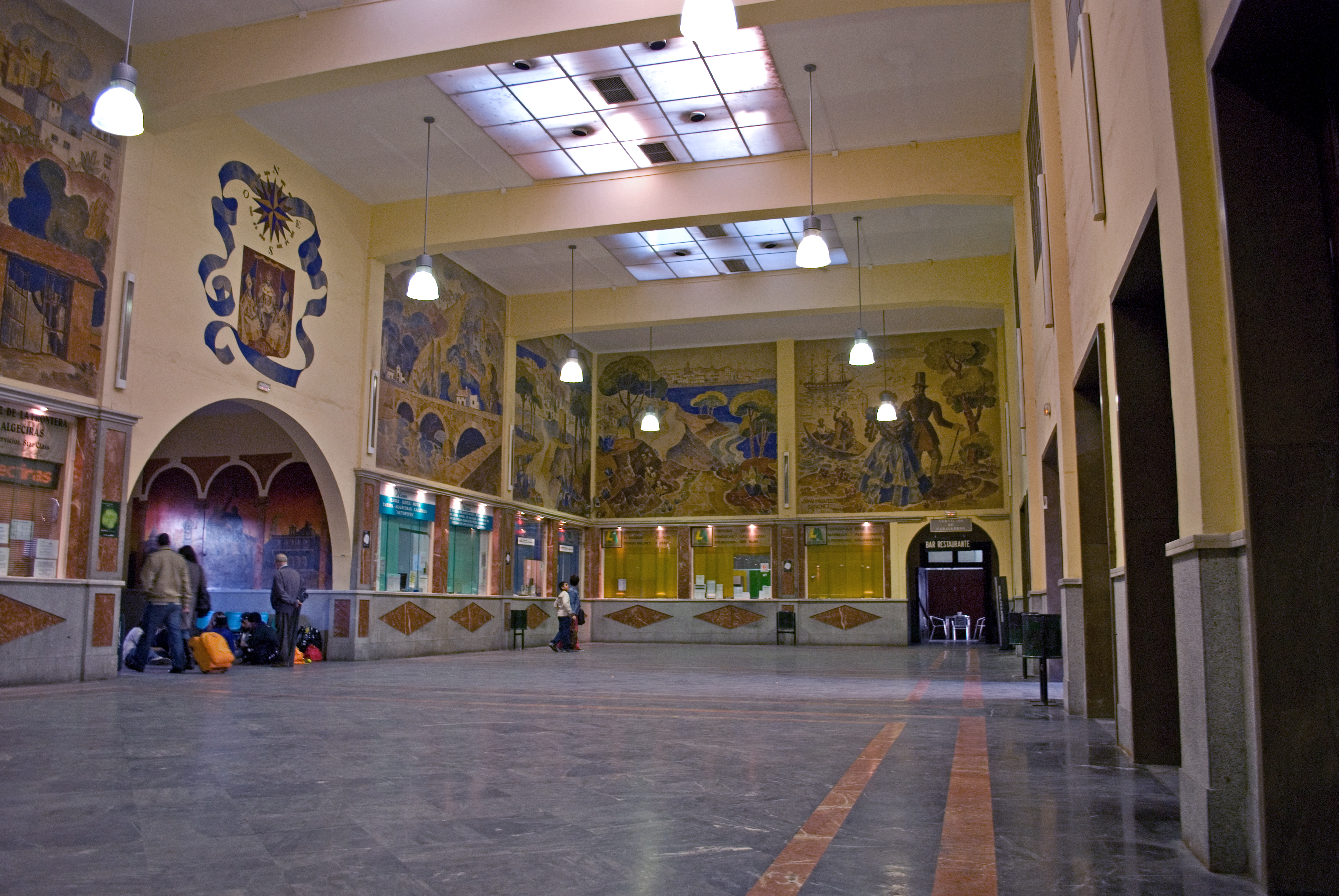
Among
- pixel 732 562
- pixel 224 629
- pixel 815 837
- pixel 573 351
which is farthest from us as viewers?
pixel 732 562

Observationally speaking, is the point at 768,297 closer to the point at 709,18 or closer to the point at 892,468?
the point at 892,468

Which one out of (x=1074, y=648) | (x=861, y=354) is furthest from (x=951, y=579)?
(x=1074, y=648)

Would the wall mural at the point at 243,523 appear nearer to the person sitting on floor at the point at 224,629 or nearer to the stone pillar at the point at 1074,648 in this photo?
the person sitting on floor at the point at 224,629

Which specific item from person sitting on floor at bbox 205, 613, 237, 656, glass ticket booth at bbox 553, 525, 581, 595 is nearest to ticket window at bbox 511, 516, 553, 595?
glass ticket booth at bbox 553, 525, 581, 595

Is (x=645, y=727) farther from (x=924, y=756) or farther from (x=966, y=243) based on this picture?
(x=966, y=243)

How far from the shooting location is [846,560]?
2394 cm

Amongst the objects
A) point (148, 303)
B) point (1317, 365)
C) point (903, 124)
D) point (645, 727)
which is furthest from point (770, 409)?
point (1317, 365)

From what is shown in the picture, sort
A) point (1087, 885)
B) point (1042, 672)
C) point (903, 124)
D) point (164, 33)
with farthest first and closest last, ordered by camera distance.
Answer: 1. point (903, 124)
2. point (164, 33)
3. point (1042, 672)
4. point (1087, 885)

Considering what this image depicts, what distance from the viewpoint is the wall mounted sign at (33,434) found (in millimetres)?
10180

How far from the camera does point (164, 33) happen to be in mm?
11547

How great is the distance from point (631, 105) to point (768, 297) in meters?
7.55

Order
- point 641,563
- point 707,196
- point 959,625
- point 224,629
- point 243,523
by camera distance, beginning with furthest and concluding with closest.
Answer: point 959,625 → point 641,563 → point 243,523 → point 224,629 → point 707,196

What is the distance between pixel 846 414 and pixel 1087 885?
21.2m

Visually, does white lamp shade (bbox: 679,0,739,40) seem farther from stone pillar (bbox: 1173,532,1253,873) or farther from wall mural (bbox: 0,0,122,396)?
wall mural (bbox: 0,0,122,396)
